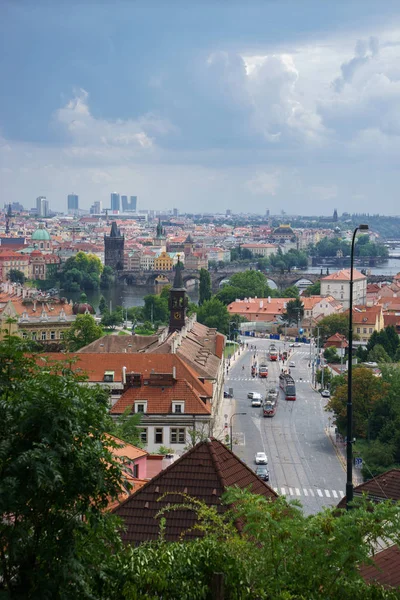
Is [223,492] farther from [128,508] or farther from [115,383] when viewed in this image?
[115,383]

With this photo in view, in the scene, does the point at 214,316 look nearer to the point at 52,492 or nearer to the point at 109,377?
the point at 109,377

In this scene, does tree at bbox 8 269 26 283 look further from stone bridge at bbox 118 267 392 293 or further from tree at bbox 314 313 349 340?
tree at bbox 314 313 349 340

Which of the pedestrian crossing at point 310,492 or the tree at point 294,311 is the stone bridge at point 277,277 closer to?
the tree at point 294,311

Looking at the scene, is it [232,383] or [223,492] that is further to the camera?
[232,383]

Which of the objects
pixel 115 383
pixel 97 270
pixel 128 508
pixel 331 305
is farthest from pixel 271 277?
pixel 128 508

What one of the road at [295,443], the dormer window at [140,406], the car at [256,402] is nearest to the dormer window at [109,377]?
the dormer window at [140,406]
